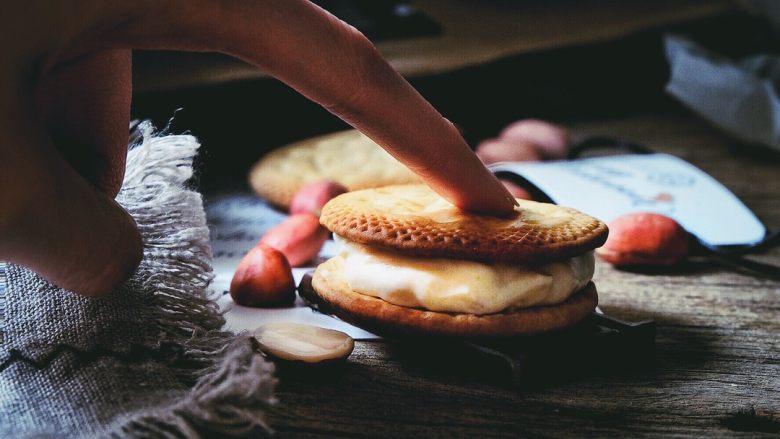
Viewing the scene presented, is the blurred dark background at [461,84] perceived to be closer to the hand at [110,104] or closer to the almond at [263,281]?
the almond at [263,281]

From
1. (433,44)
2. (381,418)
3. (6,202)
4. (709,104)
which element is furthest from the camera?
(433,44)

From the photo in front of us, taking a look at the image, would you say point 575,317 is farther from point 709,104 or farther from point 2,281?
point 709,104

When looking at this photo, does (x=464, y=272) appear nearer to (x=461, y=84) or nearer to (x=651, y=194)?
(x=651, y=194)

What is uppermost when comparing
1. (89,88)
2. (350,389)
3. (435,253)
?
(89,88)

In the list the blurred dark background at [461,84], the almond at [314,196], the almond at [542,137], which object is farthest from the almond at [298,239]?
the almond at [542,137]

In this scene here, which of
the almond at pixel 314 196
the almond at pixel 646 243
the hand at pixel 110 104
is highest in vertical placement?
the hand at pixel 110 104

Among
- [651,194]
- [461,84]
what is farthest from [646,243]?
[461,84]

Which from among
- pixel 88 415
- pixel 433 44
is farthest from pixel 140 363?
pixel 433 44
